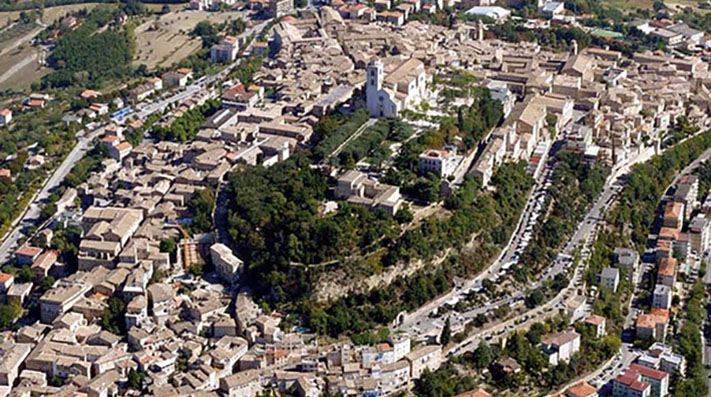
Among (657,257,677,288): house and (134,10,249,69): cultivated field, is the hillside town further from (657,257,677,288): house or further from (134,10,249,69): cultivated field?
(134,10,249,69): cultivated field

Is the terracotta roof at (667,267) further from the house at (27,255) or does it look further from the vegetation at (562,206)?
the house at (27,255)

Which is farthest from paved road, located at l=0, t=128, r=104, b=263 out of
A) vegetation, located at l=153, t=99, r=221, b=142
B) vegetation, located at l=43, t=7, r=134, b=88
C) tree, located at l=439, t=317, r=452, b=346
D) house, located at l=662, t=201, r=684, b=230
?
house, located at l=662, t=201, r=684, b=230

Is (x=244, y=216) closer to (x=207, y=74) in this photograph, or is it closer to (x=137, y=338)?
(x=137, y=338)

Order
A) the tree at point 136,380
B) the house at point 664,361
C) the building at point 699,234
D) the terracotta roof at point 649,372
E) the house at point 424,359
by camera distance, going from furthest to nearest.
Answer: the building at point 699,234 → the house at point 664,361 → the terracotta roof at point 649,372 → the house at point 424,359 → the tree at point 136,380

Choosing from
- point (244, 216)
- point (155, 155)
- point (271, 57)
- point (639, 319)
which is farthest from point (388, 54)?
point (639, 319)

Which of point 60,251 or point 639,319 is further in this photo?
point 60,251

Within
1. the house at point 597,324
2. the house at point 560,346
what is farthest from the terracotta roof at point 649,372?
the house at point 597,324
